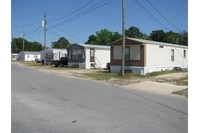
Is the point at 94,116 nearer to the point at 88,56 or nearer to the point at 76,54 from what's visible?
the point at 88,56

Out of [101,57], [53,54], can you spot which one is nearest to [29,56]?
[53,54]

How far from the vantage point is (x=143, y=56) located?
25.1 metres

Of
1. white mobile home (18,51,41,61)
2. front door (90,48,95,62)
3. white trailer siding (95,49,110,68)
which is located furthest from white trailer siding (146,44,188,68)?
white mobile home (18,51,41,61)

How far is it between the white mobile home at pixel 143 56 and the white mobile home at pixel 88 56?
379 inches

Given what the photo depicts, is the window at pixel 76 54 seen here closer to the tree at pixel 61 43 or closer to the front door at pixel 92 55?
the front door at pixel 92 55

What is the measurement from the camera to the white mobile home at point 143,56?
25312 mm

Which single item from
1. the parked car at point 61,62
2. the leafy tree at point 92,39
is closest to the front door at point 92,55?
the parked car at point 61,62

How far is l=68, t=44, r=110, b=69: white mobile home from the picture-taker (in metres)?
37.3
